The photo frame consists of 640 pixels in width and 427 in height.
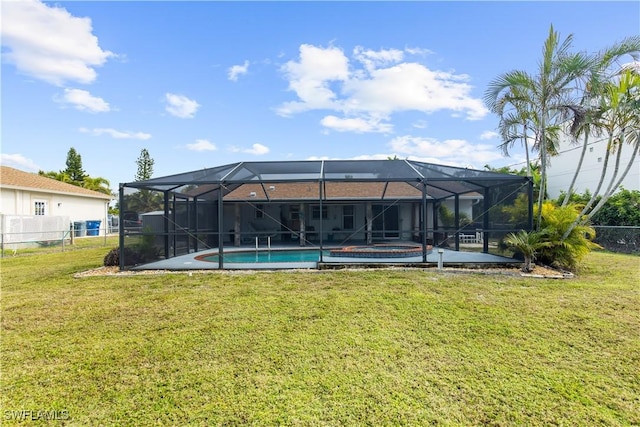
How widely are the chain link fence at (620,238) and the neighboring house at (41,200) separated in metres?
27.6

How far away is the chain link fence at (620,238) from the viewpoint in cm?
1286

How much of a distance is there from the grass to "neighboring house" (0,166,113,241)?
1524 centimetres

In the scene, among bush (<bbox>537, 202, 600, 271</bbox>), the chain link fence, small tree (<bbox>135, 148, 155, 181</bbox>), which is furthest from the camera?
small tree (<bbox>135, 148, 155, 181</bbox>)

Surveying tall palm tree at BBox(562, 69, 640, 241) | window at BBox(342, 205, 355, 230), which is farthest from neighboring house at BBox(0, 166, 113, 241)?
tall palm tree at BBox(562, 69, 640, 241)

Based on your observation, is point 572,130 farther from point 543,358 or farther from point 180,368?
point 180,368

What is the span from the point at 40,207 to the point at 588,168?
116 feet

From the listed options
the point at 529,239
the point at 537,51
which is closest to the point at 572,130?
the point at 537,51

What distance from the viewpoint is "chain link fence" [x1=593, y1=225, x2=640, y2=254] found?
1286 centimetres

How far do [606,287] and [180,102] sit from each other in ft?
65.8

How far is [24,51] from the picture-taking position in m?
11.2

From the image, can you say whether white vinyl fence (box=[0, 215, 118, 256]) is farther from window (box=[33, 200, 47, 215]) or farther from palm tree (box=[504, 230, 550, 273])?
palm tree (box=[504, 230, 550, 273])

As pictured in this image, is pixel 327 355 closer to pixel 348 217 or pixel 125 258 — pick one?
pixel 125 258

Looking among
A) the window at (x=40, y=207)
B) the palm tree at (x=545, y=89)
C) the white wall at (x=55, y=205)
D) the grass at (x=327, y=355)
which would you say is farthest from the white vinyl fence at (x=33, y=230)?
the palm tree at (x=545, y=89)

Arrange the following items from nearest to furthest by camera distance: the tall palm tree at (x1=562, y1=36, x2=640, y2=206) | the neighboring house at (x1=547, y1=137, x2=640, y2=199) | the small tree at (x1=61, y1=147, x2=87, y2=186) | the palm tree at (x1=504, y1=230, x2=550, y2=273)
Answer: the palm tree at (x1=504, y1=230, x2=550, y2=273) < the tall palm tree at (x1=562, y1=36, x2=640, y2=206) < the neighboring house at (x1=547, y1=137, x2=640, y2=199) < the small tree at (x1=61, y1=147, x2=87, y2=186)
